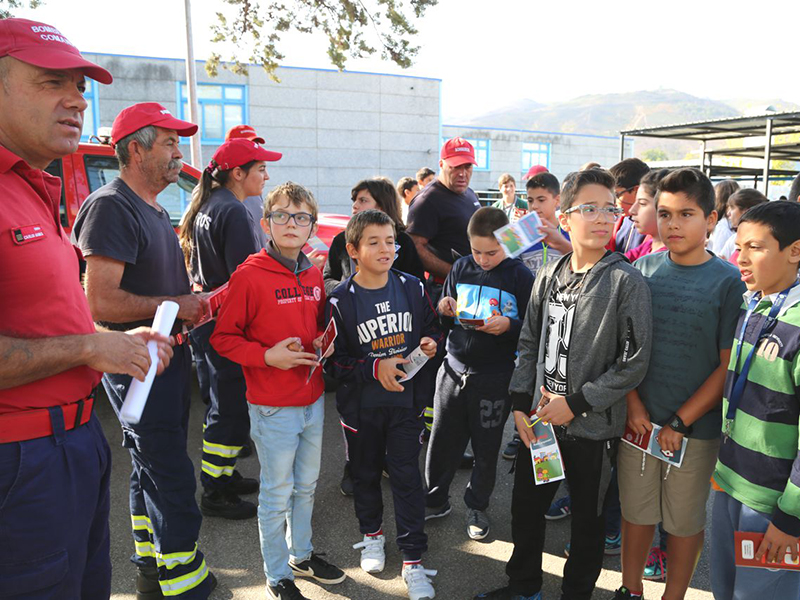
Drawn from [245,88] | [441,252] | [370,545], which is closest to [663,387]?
[370,545]

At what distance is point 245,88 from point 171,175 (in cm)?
1955

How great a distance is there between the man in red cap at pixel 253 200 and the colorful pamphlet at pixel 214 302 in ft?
2.53

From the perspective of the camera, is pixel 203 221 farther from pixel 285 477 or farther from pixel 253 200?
pixel 285 477

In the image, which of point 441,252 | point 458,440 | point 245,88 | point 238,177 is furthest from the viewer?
point 245,88

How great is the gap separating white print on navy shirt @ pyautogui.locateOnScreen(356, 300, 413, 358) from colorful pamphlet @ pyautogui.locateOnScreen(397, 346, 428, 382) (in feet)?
0.53

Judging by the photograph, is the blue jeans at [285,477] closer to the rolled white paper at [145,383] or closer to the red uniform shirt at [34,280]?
the rolled white paper at [145,383]

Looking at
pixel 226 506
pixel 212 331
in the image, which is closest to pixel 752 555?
pixel 226 506

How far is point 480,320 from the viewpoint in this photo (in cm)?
307

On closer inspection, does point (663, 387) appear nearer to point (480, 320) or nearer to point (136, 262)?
point (480, 320)

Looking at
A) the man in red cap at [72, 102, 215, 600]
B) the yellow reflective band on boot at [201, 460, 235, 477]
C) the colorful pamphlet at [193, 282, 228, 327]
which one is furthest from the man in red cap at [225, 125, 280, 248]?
the yellow reflective band on boot at [201, 460, 235, 477]

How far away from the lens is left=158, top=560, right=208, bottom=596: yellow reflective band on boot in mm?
2621

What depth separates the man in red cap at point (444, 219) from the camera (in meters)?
4.25

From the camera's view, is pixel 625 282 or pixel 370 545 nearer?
Answer: pixel 625 282

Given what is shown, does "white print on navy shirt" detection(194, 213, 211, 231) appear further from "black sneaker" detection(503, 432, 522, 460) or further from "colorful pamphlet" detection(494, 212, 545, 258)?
"black sneaker" detection(503, 432, 522, 460)
